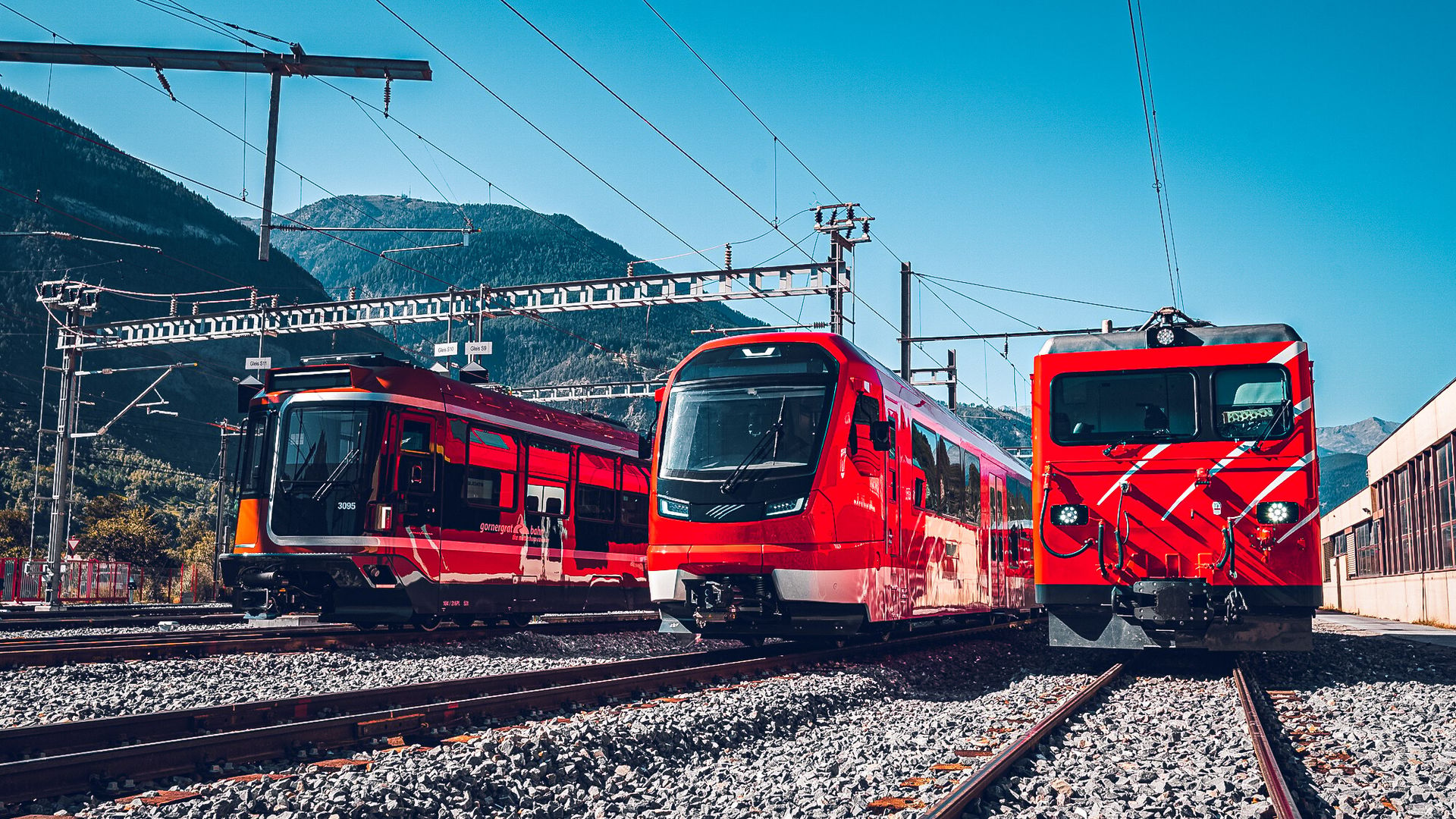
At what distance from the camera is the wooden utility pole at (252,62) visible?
14.3 metres

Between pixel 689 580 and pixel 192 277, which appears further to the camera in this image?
pixel 192 277

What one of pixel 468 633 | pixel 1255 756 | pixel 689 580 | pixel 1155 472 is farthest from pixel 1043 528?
pixel 468 633

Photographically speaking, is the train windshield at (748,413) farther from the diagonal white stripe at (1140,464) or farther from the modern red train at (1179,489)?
the diagonal white stripe at (1140,464)

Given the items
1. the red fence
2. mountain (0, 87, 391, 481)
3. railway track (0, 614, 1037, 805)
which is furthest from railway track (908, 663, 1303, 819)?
mountain (0, 87, 391, 481)

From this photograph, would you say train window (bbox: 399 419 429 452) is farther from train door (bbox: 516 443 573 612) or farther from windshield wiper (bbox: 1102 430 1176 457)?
windshield wiper (bbox: 1102 430 1176 457)

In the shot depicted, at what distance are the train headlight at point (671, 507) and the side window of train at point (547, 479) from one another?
536 centimetres

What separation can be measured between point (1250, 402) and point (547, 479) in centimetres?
1007

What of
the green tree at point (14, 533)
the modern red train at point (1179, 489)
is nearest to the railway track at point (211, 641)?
the modern red train at point (1179, 489)

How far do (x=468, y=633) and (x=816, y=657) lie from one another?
18.7 ft

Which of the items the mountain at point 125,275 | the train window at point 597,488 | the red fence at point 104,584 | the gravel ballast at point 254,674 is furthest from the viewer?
the mountain at point 125,275

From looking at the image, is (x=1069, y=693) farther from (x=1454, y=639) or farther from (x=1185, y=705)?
(x=1454, y=639)

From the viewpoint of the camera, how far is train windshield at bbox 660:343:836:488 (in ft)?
39.5

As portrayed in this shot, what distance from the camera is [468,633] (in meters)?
16.2

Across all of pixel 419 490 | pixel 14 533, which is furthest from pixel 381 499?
pixel 14 533
